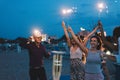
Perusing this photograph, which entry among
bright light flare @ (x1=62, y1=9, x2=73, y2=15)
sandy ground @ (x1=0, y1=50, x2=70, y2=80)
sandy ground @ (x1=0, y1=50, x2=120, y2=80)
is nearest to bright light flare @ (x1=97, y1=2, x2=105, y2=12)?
bright light flare @ (x1=62, y1=9, x2=73, y2=15)

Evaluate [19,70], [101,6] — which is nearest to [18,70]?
[19,70]

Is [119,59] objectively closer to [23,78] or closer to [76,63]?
[76,63]

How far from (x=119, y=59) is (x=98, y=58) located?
400 cm

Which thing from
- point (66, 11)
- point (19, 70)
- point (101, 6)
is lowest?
point (19, 70)

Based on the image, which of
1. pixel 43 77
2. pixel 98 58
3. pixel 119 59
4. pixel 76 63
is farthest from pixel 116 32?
pixel 98 58

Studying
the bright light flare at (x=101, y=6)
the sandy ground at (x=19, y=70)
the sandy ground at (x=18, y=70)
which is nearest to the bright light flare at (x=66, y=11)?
the bright light flare at (x=101, y=6)

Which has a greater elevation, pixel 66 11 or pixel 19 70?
pixel 66 11

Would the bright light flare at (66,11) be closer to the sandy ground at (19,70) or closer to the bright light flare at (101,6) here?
the bright light flare at (101,6)

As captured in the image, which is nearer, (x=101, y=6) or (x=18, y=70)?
(x=101, y=6)

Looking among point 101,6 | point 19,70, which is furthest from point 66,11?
point 19,70

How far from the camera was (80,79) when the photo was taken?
10.8 metres

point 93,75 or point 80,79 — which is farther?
point 80,79

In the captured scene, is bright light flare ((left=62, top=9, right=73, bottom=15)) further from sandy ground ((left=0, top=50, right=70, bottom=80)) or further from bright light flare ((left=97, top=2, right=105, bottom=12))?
sandy ground ((left=0, top=50, right=70, bottom=80))

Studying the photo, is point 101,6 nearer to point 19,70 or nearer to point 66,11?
point 66,11
